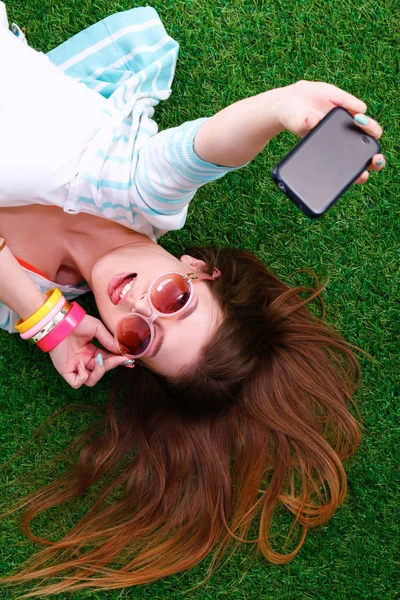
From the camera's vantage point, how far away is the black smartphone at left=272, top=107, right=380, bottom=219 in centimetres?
133

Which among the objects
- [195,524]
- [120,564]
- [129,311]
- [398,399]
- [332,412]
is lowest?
[120,564]

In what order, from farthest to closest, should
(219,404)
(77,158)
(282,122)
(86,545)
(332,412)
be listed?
(86,545) < (332,412) < (219,404) < (77,158) < (282,122)

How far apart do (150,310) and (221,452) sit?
2.30ft

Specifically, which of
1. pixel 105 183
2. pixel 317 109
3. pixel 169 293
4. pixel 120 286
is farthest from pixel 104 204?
→ pixel 317 109

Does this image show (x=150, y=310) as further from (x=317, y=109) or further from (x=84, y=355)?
(x=317, y=109)

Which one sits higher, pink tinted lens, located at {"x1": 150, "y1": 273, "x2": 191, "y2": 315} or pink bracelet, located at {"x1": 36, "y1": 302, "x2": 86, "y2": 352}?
pink tinted lens, located at {"x1": 150, "y1": 273, "x2": 191, "y2": 315}

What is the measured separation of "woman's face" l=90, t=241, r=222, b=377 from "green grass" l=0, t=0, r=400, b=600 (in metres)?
0.53

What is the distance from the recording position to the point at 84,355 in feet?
7.02

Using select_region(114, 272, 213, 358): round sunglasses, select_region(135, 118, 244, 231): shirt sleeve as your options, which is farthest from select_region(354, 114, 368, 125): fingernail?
select_region(114, 272, 213, 358): round sunglasses

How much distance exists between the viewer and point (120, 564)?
7.82 feet

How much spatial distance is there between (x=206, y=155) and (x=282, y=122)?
271mm

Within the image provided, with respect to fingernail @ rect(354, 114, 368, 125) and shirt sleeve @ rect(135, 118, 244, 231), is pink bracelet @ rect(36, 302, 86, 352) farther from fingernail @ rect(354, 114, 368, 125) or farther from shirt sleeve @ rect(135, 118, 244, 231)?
fingernail @ rect(354, 114, 368, 125)

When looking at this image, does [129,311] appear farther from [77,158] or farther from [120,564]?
[120,564]

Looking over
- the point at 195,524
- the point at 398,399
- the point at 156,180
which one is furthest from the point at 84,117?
the point at 398,399
